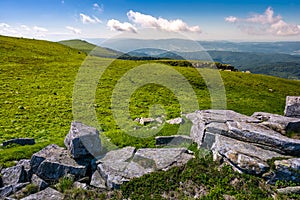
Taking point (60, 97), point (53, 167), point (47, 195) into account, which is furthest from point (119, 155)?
point (60, 97)

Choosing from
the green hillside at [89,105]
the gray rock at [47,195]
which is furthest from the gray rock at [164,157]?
the gray rock at [47,195]

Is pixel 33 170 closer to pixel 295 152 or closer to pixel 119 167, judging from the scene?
pixel 119 167

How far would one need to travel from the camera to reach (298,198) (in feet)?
36.9

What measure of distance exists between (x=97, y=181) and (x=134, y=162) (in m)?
2.46

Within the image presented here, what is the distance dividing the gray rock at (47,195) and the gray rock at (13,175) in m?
1.73

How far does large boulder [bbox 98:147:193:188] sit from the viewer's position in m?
13.2

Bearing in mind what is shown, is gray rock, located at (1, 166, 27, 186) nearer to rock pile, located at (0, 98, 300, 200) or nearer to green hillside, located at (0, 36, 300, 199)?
rock pile, located at (0, 98, 300, 200)

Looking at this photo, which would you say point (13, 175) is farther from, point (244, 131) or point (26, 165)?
point (244, 131)

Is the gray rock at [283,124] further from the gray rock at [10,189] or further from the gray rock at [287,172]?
the gray rock at [10,189]

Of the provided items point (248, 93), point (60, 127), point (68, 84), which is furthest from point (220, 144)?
point (248, 93)

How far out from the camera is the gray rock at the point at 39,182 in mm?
12610

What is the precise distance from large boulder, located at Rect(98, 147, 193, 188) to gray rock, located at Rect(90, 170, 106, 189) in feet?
0.64

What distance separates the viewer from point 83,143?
14.6 m

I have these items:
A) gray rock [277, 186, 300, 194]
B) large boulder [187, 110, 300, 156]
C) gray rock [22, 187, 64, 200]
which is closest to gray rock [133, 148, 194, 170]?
large boulder [187, 110, 300, 156]
